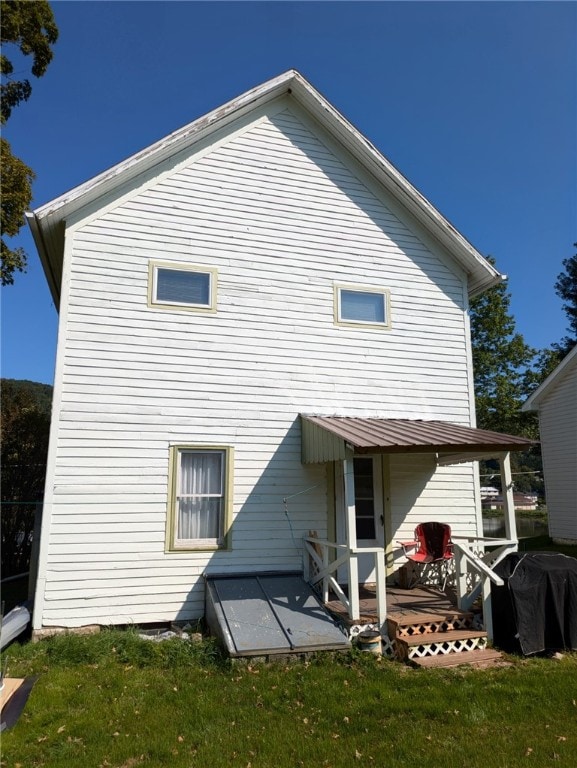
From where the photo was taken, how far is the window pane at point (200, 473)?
8281 millimetres

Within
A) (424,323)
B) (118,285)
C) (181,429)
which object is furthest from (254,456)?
(424,323)

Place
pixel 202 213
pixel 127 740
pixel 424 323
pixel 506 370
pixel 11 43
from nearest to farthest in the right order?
pixel 127 740, pixel 202 213, pixel 424 323, pixel 11 43, pixel 506 370

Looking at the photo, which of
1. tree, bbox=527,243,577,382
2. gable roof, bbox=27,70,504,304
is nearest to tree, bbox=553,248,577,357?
tree, bbox=527,243,577,382

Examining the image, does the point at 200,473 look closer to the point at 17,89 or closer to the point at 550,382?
the point at 17,89

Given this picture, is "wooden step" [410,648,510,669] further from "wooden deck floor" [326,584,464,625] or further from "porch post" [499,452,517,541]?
"porch post" [499,452,517,541]

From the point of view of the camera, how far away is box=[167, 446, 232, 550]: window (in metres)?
8.09

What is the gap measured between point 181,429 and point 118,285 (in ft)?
8.20

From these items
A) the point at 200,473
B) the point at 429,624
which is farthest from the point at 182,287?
the point at 429,624

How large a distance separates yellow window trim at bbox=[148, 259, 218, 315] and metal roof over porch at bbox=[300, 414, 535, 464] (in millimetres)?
2410

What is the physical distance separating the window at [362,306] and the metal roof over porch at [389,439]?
1.85 meters

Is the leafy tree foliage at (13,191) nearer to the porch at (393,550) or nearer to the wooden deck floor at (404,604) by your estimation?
the porch at (393,550)

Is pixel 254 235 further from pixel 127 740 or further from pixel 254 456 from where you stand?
pixel 127 740

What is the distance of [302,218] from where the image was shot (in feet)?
31.9

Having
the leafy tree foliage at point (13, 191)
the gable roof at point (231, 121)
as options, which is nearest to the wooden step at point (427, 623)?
the gable roof at point (231, 121)
